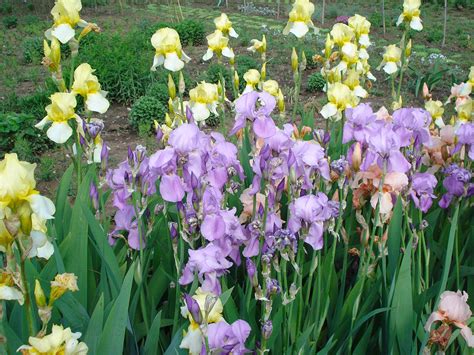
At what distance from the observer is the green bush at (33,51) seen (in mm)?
7863

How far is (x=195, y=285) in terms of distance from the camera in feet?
5.80

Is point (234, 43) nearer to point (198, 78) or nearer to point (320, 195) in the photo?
point (198, 78)

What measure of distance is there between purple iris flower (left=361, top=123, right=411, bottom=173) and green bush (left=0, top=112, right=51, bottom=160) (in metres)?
3.81

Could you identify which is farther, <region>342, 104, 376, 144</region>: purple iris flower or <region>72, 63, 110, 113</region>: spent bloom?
<region>72, 63, 110, 113</region>: spent bloom

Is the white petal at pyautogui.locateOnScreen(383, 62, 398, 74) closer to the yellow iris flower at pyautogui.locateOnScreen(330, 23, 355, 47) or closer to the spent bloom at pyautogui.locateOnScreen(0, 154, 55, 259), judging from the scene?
the yellow iris flower at pyautogui.locateOnScreen(330, 23, 355, 47)

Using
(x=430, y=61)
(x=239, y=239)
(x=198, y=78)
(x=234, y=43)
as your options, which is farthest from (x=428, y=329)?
(x=234, y=43)

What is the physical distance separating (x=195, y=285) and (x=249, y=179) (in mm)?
886

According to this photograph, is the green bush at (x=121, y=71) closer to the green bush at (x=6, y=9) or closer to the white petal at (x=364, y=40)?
the white petal at (x=364, y=40)

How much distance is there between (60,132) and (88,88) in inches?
10.2

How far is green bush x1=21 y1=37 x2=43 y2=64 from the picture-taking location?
786 cm

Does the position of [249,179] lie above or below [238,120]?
below

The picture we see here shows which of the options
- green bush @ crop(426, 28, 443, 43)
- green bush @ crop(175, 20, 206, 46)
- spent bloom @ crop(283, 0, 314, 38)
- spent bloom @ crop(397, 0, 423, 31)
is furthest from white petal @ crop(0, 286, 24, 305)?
green bush @ crop(426, 28, 443, 43)

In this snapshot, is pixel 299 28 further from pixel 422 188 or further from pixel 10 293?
pixel 10 293

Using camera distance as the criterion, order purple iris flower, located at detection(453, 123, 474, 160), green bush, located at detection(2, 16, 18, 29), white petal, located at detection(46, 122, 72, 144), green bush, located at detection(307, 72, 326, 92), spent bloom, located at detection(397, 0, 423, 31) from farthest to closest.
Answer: green bush, located at detection(2, 16, 18, 29)
green bush, located at detection(307, 72, 326, 92)
spent bloom, located at detection(397, 0, 423, 31)
purple iris flower, located at detection(453, 123, 474, 160)
white petal, located at detection(46, 122, 72, 144)
